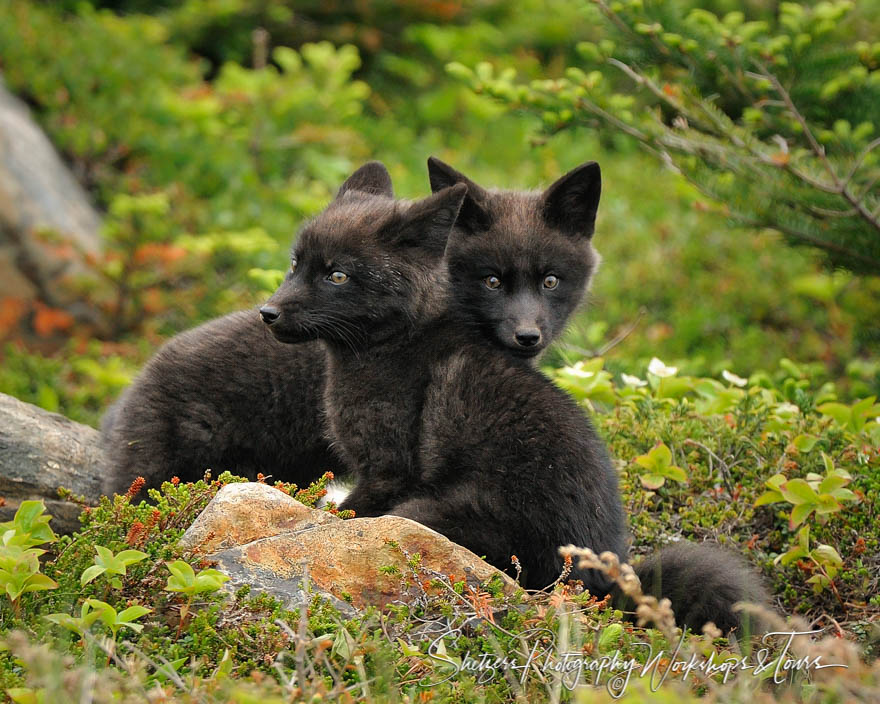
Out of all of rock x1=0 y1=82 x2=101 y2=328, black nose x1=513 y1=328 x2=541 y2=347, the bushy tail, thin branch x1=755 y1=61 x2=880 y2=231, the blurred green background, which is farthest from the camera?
rock x1=0 y1=82 x2=101 y2=328

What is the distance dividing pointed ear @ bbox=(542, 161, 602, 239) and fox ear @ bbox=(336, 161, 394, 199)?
31.7 inches

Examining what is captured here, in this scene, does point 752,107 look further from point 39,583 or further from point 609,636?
point 39,583

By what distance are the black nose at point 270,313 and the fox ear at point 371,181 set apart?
3.43 feet

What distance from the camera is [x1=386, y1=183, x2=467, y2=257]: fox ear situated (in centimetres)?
434

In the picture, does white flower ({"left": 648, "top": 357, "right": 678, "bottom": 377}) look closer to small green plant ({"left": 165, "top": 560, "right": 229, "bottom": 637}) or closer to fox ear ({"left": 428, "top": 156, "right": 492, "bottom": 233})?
fox ear ({"left": 428, "top": 156, "right": 492, "bottom": 233})

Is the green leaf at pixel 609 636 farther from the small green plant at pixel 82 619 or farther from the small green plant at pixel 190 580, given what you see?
the small green plant at pixel 82 619

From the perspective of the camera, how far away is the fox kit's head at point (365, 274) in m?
4.36

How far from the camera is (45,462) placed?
487cm

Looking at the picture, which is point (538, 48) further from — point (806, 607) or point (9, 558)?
point (9, 558)

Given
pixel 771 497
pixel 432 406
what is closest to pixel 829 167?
pixel 771 497

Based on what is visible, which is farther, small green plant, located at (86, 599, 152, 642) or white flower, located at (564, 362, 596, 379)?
white flower, located at (564, 362, 596, 379)

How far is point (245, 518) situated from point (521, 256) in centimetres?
184

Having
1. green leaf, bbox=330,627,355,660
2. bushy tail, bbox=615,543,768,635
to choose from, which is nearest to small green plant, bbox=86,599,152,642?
green leaf, bbox=330,627,355,660

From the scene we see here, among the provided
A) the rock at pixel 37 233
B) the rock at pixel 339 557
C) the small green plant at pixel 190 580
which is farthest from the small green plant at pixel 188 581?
the rock at pixel 37 233
